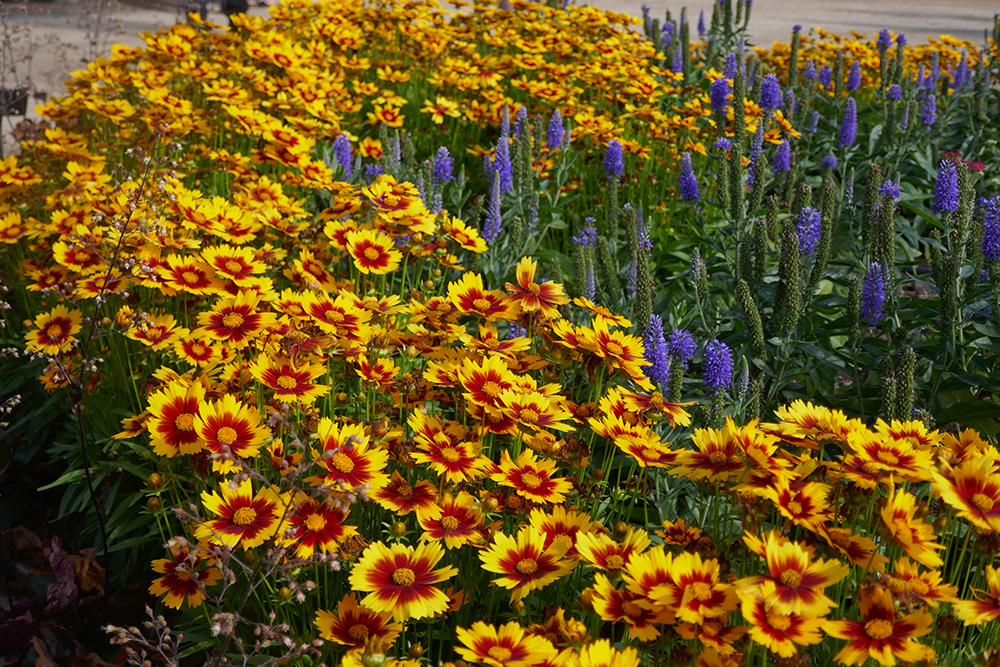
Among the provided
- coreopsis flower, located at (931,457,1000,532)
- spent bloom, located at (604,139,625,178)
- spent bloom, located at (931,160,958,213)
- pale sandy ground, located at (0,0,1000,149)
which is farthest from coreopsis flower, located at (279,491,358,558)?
pale sandy ground, located at (0,0,1000,149)

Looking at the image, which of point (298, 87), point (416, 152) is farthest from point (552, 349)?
point (416, 152)

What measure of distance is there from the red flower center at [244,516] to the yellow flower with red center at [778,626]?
0.82m

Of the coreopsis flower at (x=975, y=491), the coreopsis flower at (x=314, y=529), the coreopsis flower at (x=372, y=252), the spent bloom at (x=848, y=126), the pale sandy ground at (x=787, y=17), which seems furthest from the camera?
the pale sandy ground at (x=787, y=17)

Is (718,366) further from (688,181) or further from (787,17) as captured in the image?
(787,17)

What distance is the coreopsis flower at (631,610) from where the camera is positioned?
121 centimetres

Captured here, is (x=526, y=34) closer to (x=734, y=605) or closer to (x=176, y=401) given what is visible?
(x=176, y=401)

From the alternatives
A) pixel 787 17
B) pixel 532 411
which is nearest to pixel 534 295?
pixel 532 411

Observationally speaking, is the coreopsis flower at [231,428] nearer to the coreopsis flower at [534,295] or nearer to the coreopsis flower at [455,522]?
the coreopsis flower at [455,522]

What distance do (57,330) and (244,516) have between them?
3.80ft

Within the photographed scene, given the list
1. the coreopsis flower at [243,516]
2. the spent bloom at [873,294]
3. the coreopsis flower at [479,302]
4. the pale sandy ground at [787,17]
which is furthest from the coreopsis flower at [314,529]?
the pale sandy ground at [787,17]

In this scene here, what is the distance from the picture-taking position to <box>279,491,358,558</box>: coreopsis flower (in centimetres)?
141

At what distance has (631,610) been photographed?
123cm

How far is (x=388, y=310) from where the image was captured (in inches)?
75.4

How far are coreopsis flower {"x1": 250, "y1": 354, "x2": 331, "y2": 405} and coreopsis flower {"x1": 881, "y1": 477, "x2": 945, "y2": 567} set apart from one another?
3.26 ft
